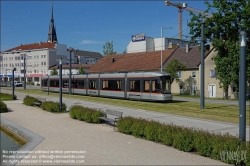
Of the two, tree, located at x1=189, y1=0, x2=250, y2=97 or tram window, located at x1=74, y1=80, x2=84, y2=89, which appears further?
tram window, located at x1=74, y1=80, x2=84, y2=89

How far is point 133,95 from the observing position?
28938 mm

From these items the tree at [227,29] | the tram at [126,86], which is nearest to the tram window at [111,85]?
the tram at [126,86]

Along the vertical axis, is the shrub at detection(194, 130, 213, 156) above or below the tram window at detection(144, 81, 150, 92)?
below

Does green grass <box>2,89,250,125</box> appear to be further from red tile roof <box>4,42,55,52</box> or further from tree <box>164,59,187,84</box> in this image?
red tile roof <box>4,42,55,52</box>

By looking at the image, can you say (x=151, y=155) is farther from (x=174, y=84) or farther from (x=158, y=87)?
(x=174, y=84)

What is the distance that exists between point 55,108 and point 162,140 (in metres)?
11.0

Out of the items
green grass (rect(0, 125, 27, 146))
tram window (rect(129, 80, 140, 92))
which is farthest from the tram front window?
green grass (rect(0, 125, 27, 146))

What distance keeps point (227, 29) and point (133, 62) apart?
25.4 metres

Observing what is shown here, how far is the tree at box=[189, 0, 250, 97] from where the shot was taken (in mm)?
32250

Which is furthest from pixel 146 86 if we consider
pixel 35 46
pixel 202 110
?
pixel 35 46

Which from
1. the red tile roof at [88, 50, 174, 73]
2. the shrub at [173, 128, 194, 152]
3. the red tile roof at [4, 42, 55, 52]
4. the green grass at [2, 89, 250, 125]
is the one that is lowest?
the green grass at [2, 89, 250, 125]

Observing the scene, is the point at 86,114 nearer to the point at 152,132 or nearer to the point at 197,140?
the point at 152,132

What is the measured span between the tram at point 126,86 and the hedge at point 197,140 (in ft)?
49.4

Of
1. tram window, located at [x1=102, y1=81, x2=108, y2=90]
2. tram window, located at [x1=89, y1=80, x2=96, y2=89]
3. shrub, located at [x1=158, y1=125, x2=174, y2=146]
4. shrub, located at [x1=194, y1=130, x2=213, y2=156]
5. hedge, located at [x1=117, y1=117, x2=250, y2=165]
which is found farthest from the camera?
tram window, located at [x1=89, y1=80, x2=96, y2=89]
